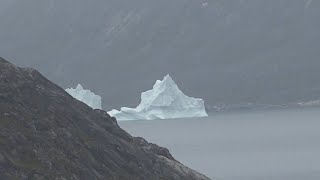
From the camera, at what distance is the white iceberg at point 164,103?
588 feet

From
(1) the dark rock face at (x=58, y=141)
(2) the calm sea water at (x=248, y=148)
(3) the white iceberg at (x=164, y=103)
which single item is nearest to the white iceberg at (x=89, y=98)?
(3) the white iceberg at (x=164, y=103)

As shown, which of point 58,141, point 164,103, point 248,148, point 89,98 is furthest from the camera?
point 164,103

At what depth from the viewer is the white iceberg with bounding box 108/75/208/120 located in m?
179

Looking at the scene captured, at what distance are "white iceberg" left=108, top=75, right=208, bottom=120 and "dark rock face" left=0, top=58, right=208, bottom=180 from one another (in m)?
137

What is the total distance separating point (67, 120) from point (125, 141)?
333 cm

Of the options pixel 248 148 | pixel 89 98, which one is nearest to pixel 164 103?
pixel 89 98

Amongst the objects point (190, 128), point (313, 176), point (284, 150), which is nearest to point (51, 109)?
point (313, 176)

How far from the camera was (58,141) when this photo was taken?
28.8 metres

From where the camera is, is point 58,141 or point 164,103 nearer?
point 58,141

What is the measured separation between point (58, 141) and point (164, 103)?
154 meters

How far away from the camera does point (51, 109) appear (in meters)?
30.5

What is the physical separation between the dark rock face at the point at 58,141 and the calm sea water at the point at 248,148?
5027cm

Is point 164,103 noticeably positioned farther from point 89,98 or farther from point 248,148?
point 248,148

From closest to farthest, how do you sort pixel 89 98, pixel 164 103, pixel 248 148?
pixel 248 148 < pixel 89 98 < pixel 164 103
